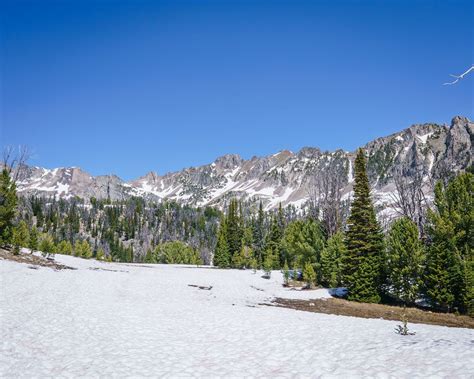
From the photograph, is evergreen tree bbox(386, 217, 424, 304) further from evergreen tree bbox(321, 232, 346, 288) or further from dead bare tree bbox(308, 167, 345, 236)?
dead bare tree bbox(308, 167, 345, 236)

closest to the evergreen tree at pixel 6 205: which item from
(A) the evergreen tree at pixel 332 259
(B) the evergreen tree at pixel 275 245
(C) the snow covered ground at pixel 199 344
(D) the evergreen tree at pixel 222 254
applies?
(C) the snow covered ground at pixel 199 344

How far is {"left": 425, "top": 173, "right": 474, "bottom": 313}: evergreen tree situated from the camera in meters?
27.1

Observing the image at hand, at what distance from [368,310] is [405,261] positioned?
20.0 feet

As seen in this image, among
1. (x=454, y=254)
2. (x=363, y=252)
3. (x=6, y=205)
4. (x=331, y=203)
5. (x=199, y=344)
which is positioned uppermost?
(x=331, y=203)

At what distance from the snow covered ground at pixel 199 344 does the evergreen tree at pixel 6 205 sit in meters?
26.5

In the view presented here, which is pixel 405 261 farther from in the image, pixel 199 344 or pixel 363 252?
pixel 199 344

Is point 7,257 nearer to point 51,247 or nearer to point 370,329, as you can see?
point 51,247

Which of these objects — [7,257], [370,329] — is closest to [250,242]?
[7,257]

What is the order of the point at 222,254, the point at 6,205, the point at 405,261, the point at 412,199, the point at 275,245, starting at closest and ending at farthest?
1. the point at 405,261
2. the point at 412,199
3. the point at 6,205
4. the point at 275,245
5. the point at 222,254

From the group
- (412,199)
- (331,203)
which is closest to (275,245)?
(331,203)

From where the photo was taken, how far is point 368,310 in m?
→ 26.8

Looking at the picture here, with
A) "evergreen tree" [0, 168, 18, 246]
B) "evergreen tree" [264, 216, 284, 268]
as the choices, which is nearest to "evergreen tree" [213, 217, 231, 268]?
"evergreen tree" [264, 216, 284, 268]

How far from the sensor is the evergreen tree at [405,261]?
2938cm

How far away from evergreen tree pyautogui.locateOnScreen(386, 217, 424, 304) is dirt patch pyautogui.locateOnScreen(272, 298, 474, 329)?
180 cm
